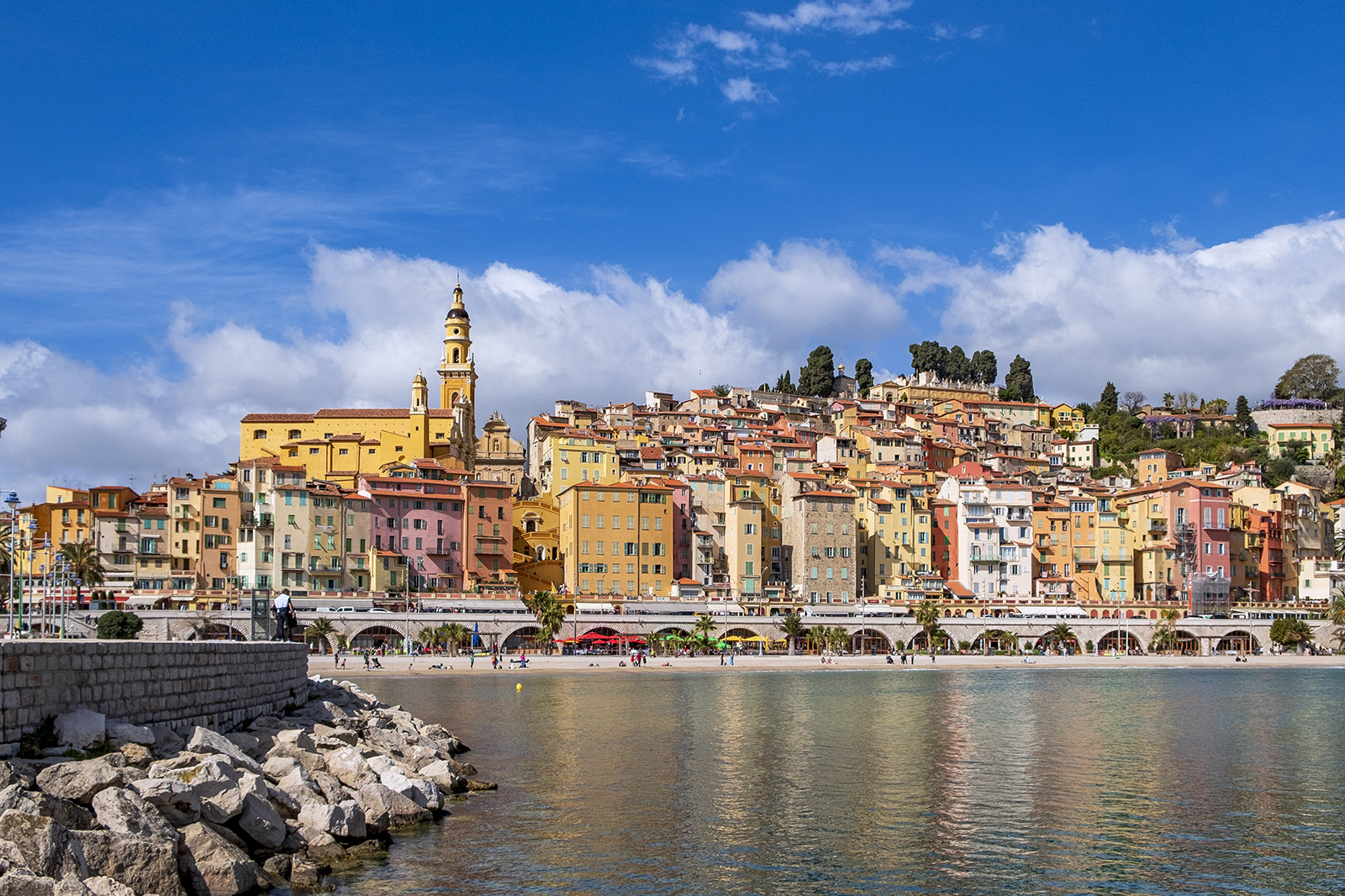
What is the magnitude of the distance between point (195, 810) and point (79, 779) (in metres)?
2.05

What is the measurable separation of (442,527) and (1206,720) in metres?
62.8

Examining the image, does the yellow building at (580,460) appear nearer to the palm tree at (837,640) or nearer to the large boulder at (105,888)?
the palm tree at (837,640)

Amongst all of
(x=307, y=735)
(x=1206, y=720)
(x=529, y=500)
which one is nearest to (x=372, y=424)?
(x=529, y=500)

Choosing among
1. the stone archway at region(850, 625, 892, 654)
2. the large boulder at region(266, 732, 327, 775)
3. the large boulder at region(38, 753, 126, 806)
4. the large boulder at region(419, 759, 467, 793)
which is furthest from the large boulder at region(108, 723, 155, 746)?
the stone archway at region(850, 625, 892, 654)

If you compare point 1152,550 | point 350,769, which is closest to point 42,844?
point 350,769

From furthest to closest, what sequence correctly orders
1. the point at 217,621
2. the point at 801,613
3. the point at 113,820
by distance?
1. the point at 801,613
2. the point at 217,621
3. the point at 113,820

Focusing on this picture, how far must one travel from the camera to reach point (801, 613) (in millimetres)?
99500

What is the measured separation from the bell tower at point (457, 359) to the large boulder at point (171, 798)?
111 m

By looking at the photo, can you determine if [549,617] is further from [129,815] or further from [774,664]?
[129,815]

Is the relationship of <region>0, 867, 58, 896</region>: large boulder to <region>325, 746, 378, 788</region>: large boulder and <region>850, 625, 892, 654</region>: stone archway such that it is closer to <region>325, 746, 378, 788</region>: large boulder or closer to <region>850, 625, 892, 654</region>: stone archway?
<region>325, 746, 378, 788</region>: large boulder

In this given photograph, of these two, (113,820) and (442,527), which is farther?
→ (442,527)

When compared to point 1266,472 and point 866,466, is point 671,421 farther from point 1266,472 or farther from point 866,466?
point 1266,472

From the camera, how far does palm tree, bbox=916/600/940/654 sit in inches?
3878

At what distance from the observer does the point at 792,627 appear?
97062 mm
